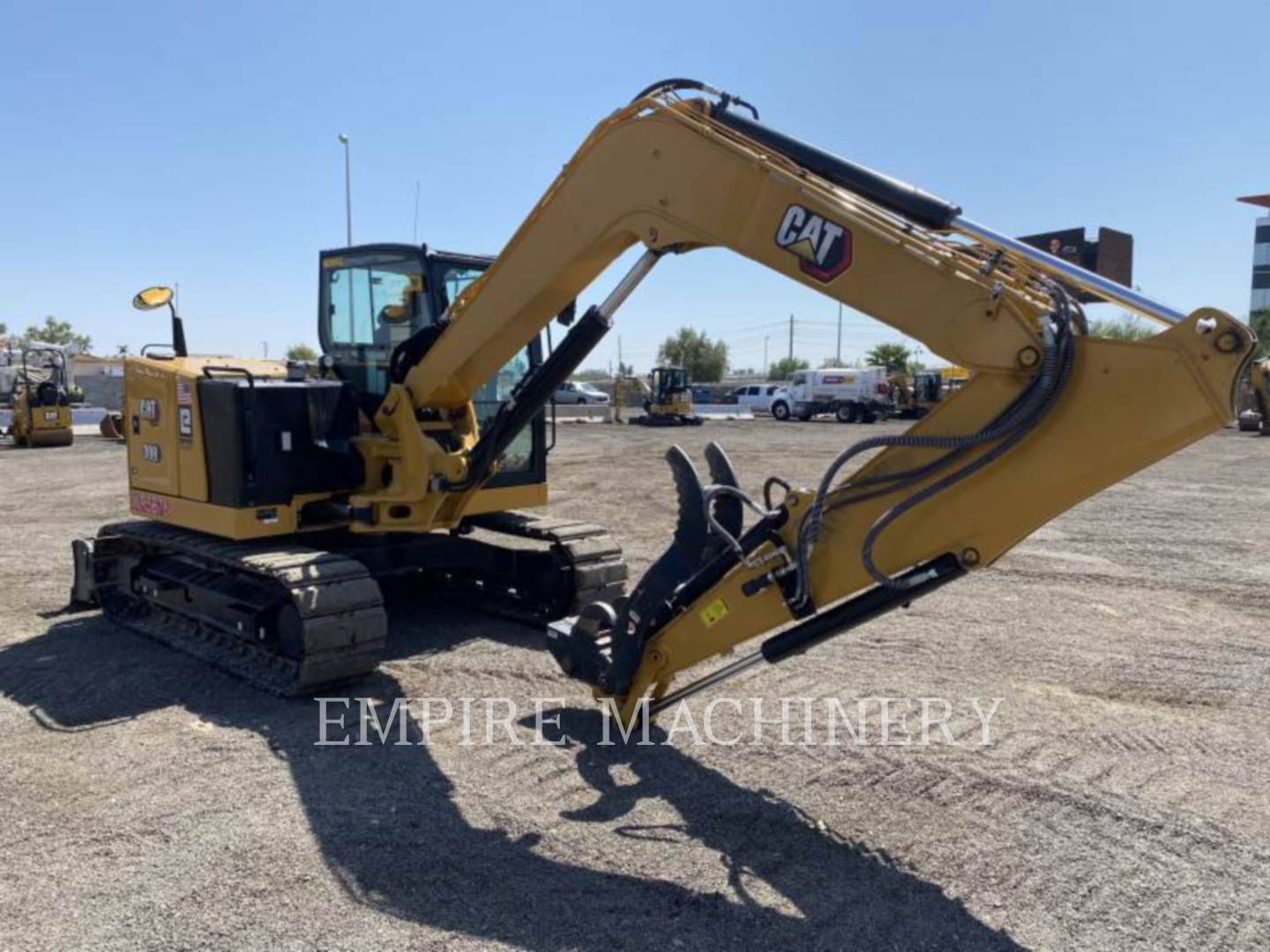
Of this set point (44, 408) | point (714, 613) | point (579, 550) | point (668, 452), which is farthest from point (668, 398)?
point (714, 613)

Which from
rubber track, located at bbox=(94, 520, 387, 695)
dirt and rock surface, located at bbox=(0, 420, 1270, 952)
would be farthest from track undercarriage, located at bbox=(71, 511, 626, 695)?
dirt and rock surface, located at bbox=(0, 420, 1270, 952)

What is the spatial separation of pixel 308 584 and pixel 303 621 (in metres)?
0.25

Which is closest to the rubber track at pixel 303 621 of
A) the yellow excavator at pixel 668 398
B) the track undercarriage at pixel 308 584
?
the track undercarriage at pixel 308 584

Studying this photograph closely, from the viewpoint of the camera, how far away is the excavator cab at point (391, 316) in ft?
22.0

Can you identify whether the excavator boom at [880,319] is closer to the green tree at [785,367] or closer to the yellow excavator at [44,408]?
the yellow excavator at [44,408]

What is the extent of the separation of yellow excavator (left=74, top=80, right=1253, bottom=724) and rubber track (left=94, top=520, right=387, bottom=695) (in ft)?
0.06

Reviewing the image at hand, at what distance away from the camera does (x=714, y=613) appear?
4359 mm

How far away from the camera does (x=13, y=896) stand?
12.0 ft

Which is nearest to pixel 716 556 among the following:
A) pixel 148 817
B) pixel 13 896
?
pixel 148 817

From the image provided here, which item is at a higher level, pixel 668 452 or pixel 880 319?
pixel 880 319

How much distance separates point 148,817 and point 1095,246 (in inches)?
1311

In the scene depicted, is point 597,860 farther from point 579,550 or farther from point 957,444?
point 579,550

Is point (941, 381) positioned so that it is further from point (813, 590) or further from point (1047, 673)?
point (813, 590)

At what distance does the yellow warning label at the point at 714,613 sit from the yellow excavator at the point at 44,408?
2439cm
